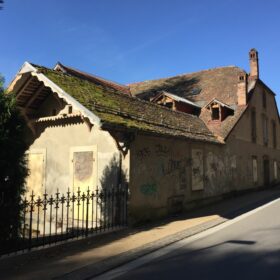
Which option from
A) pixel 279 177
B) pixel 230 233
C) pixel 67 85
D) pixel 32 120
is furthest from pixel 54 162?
pixel 279 177

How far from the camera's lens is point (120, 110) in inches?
492

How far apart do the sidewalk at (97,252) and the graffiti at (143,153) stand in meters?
2.29

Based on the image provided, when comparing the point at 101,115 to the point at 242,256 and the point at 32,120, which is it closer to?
the point at 32,120

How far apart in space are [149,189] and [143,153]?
50.8 inches

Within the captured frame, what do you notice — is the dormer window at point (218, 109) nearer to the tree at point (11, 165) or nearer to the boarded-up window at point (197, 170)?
the boarded-up window at point (197, 170)

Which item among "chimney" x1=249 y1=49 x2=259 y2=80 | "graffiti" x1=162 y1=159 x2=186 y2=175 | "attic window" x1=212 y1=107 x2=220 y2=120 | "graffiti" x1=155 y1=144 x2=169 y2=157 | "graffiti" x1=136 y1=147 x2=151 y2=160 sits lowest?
"graffiti" x1=162 y1=159 x2=186 y2=175

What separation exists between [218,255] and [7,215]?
189 inches

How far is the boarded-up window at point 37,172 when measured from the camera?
14.1 m

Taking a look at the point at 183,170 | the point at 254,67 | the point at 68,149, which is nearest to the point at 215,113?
the point at 254,67

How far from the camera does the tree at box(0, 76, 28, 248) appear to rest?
7.96 m

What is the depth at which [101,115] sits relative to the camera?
35.0 ft

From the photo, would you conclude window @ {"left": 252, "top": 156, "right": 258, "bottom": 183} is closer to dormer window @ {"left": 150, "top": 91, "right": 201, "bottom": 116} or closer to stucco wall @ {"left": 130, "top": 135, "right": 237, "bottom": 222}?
dormer window @ {"left": 150, "top": 91, "right": 201, "bottom": 116}

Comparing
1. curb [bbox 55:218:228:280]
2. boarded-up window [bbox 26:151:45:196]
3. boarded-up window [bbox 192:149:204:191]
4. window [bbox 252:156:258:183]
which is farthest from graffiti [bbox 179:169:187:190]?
window [bbox 252:156:258:183]

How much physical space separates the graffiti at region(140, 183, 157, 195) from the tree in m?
4.46
